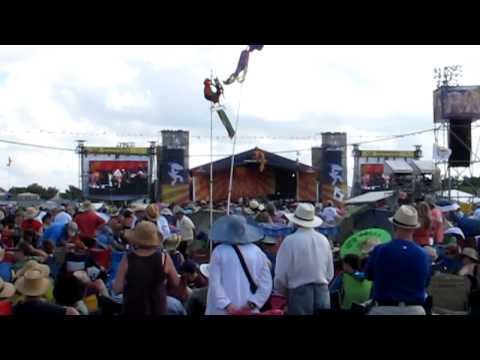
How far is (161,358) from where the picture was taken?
3625 millimetres

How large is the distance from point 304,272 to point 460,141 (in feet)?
99.6

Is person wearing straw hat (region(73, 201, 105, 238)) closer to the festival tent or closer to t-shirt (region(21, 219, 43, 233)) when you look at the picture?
t-shirt (region(21, 219, 43, 233))

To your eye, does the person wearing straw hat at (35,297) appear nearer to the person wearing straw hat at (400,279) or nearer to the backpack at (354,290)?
the person wearing straw hat at (400,279)

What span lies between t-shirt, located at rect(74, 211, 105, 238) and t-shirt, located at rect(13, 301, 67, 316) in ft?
21.4

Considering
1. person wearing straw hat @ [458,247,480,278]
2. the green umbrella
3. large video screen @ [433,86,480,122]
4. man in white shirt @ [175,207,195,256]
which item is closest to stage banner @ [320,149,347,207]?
large video screen @ [433,86,480,122]

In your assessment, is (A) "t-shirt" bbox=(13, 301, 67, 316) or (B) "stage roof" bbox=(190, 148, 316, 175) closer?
(A) "t-shirt" bbox=(13, 301, 67, 316)

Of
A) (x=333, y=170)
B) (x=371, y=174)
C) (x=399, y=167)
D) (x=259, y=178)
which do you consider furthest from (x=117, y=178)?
(x=399, y=167)

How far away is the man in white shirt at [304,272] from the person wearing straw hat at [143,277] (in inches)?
37.2

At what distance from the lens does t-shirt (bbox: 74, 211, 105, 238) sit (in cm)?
1188

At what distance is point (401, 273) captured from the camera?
514cm

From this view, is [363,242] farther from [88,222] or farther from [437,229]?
[88,222]

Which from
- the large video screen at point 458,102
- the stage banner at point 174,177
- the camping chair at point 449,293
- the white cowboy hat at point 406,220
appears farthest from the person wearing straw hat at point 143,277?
the stage banner at point 174,177

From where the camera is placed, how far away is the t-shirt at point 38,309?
5172 millimetres
